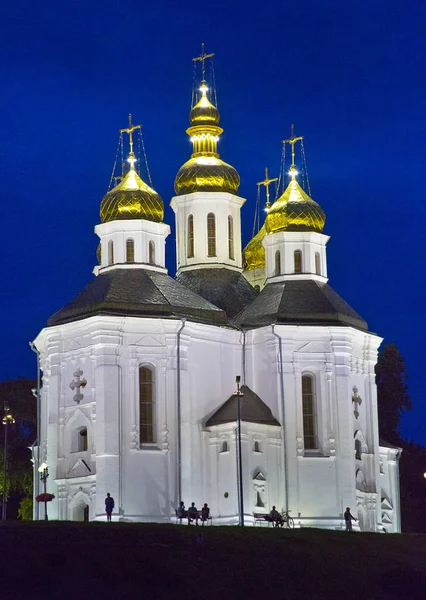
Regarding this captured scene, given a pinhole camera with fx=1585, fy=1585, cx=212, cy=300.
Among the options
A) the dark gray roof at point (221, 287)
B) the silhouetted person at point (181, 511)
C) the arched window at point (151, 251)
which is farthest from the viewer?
the dark gray roof at point (221, 287)

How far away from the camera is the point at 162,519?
2206 inches

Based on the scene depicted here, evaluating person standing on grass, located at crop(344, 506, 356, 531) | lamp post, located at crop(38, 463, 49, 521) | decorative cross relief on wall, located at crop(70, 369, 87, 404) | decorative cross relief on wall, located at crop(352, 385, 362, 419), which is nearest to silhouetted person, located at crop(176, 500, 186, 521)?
lamp post, located at crop(38, 463, 49, 521)

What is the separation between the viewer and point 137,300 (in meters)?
58.5

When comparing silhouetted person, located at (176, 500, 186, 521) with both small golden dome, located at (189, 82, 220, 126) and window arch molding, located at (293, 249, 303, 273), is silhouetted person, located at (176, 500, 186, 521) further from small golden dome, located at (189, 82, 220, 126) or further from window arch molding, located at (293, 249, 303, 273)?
small golden dome, located at (189, 82, 220, 126)

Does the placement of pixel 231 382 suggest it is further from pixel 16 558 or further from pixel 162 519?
pixel 16 558

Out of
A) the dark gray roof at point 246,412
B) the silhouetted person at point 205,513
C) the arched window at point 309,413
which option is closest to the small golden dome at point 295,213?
the arched window at point 309,413

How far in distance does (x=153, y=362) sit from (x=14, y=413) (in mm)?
20997

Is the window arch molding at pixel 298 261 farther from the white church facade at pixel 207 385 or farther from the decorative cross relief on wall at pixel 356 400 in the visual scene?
the decorative cross relief on wall at pixel 356 400

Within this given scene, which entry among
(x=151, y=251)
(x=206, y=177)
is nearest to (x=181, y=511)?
(x=151, y=251)

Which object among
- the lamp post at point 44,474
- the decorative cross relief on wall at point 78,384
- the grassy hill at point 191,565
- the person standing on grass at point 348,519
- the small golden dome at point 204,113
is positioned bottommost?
the grassy hill at point 191,565

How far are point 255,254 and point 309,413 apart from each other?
40.5ft

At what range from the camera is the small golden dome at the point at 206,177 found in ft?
216

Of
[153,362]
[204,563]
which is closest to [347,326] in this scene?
[153,362]

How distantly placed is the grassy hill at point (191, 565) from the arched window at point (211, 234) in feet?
61.6
